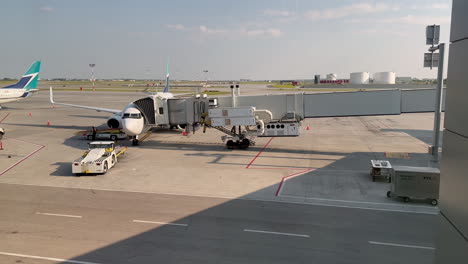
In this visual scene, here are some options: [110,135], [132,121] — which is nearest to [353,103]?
[132,121]

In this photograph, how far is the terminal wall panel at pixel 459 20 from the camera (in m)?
4.83

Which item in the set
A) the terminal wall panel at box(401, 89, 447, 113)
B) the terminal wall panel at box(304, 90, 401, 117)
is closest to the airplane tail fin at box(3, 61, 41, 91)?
the terminal wall panel at box(304, 90, 401, 117)

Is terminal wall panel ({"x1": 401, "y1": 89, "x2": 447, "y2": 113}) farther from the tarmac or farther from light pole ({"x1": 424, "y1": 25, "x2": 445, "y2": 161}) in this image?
the tarmac

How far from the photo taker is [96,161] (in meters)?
23.3

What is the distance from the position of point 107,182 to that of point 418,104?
24317 mm

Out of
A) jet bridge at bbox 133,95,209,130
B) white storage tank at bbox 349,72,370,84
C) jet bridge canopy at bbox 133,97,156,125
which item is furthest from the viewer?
white storage tank at bbox 349,72,370,84

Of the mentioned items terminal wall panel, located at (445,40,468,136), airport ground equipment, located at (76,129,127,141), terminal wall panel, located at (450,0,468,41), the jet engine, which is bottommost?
airport ground equipment, located at (76,129,127,141)

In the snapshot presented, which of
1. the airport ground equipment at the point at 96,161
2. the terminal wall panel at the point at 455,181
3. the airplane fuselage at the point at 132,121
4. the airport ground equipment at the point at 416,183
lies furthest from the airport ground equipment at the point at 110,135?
the terminal wall panel at the point at 455,181

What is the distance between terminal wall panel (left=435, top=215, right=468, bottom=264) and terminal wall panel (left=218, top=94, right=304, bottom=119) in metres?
24.7

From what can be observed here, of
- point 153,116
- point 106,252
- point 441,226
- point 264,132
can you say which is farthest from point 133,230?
point 153,116

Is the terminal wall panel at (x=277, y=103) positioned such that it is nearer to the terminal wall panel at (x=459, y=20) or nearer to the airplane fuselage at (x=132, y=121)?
the airplane fuselage at (x=132, y=121)

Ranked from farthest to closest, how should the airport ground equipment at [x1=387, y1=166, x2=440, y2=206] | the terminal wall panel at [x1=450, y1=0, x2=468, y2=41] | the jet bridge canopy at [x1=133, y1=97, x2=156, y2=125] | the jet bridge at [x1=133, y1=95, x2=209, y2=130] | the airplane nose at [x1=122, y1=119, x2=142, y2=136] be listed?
the jet bridge canopy at [x1=133, y1=97, x2=156, y2=125], the jet bridge at [x1=133, y1=95, x2=209, y2=130], the airplane nose at [x1=122, y1=119, x2=142, y2=136], the airport ground equipment at [x1=387, y1=166, x2=440, y2=206], the terminal wall panel at [x1=450, y1=0, x2=468, y2=41]

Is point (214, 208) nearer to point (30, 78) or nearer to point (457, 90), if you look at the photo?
point (457, 90)

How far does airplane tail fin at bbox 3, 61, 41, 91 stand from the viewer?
6016 centimetres
